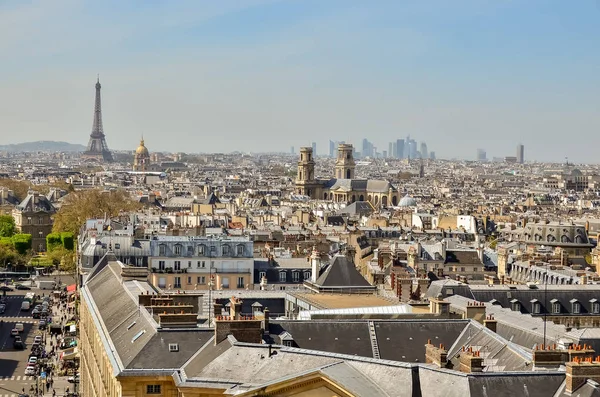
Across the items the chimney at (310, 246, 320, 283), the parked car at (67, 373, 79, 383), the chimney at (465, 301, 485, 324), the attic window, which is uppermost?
the chimney at (465, 301, 485, 324)

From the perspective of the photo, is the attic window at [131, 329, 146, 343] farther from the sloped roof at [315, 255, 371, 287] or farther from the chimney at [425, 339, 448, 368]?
the sloped roof at [315, 255, 371, 287]

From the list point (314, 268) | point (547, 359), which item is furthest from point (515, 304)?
point (547, 359)

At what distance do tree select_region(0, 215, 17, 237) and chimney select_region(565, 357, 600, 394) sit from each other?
123231 mm

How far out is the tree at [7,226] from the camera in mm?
145250

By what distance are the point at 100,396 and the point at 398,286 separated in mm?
18445

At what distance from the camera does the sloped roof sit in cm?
6131

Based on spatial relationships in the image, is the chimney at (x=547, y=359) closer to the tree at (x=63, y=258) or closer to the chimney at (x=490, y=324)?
the chimney at (x=490, y=324)

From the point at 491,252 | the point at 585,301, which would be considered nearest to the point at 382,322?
the point at 585,301

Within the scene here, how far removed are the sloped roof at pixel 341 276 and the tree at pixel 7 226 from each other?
89.1 m

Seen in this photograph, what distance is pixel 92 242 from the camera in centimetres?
7644

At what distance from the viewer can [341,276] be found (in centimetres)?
6162

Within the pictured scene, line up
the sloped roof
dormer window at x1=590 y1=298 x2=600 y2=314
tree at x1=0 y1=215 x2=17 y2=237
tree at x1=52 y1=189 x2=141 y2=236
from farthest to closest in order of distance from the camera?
tree at x1=0 y1=215 x2=17 y2=237 → tree at x1=52 y1=189 x2=141 y2=236 → the sloped roof → dormer window at x1=590 y1=298 x2=600 y2=314

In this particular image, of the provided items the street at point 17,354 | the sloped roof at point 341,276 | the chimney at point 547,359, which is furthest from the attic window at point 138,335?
the street at point 17,354

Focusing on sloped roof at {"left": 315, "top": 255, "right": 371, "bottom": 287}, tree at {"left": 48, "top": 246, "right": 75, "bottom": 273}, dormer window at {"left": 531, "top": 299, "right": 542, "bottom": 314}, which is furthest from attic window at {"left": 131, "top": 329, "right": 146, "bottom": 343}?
tree at {"left": 48, "top": 246, "right": 75, "bottom": 273}
